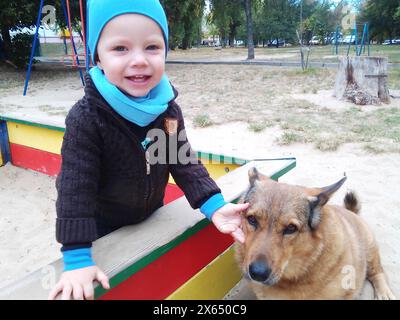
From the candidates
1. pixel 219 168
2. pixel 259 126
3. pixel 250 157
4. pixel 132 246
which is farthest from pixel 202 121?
pixel 132 246

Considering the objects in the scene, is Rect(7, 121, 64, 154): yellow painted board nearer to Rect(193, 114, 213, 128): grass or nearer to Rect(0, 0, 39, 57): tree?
Rect(193, 114, 213, 128): grass

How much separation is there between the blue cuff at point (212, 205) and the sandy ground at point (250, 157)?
1.50 m

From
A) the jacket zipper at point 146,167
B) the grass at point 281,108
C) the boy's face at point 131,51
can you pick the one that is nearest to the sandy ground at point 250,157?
the grass at point 281,108

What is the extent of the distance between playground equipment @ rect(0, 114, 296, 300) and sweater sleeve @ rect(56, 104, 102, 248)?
0.49ft

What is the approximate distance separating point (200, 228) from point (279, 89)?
29.5ft

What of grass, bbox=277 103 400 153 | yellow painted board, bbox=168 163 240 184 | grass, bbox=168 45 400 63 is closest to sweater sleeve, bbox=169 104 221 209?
yellow painted board, bbox=168 163 240 184

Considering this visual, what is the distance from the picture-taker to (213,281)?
86.1 inches

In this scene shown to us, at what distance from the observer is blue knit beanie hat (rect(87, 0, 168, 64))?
1.45m

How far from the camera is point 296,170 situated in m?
4.39

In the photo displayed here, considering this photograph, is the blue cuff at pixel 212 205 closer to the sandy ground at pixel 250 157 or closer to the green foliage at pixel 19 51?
the sandy ground at pixel 250 157

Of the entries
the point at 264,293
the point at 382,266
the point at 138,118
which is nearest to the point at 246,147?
the point at 382,266

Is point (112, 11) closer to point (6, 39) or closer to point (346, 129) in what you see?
point (346, 129)

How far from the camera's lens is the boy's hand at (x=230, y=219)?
177 cm
